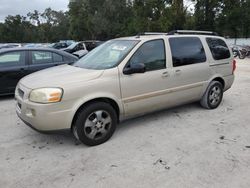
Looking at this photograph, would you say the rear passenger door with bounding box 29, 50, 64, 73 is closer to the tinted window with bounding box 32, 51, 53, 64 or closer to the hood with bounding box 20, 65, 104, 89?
the tinted window with bounding box 32, 51, 53, 64

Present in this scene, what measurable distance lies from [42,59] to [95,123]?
3.96 metres

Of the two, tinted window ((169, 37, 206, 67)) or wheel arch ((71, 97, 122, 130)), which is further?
tinted window ((169, 37, 206, 67))

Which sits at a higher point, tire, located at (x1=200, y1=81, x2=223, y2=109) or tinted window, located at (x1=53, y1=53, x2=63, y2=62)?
tinted window, located at (x1=53, y1=53, x2=63, y2=62)

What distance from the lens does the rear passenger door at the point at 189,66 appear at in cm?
472

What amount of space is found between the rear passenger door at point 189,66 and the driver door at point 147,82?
26cm

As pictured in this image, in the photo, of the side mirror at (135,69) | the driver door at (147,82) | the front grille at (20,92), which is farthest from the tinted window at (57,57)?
the side mirror at (135,69)

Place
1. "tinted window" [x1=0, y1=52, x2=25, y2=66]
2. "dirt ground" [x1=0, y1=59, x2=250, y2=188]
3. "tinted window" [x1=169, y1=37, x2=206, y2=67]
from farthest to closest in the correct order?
"tinted window" [x1=0, y1=52, x2=25, y2=66] < "tinted window" [x1=169, y1=37, x2=206, y2=67] < "dirt ground" [x1=0, y1=59, x2=250, y2=188]

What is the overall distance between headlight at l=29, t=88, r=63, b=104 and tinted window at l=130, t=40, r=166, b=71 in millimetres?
1300

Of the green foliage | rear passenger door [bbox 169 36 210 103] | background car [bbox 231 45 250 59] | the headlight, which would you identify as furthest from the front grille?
the green foliage

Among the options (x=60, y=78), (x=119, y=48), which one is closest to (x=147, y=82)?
(x=119, y=48)

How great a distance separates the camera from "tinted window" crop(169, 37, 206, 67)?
4.71 m

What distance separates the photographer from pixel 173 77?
15.2 feet

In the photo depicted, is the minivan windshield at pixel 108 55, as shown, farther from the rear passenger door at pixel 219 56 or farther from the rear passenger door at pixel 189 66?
the rear passenger door at pixel 219 56

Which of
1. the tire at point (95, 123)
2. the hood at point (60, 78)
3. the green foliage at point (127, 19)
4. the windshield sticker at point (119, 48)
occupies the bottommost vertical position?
the tire at point (95, 123)
